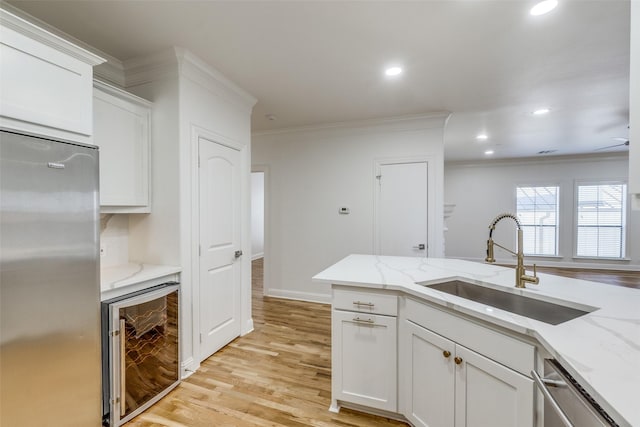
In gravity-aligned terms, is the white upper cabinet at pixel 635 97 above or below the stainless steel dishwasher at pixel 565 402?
above

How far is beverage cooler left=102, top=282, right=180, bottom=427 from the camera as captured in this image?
1.79 metres

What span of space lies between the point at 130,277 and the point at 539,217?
865cm

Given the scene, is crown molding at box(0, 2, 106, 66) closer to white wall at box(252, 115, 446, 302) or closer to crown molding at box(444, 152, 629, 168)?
white wall at box(252, 115, 446, 302)

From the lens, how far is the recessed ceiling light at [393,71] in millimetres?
2637

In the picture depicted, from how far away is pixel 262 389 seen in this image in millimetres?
2215

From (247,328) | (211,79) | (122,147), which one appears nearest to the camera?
(122,147)

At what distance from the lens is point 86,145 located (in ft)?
5.28

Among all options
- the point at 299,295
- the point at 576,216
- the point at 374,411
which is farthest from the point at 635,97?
the point at 576,216

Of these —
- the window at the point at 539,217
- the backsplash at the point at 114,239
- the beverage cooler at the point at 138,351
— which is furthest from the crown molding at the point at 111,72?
the window at the point at 539,217

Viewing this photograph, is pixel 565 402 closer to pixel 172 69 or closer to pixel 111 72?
pixel 172 69

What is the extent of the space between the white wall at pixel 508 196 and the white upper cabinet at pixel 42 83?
8052 mm

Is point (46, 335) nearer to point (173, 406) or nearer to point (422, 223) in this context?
point (173, 406)

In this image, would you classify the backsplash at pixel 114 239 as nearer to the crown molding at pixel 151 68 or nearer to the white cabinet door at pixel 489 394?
the crown molding at pixel 151 68

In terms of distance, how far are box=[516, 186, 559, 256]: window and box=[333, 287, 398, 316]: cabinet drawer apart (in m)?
7.19
